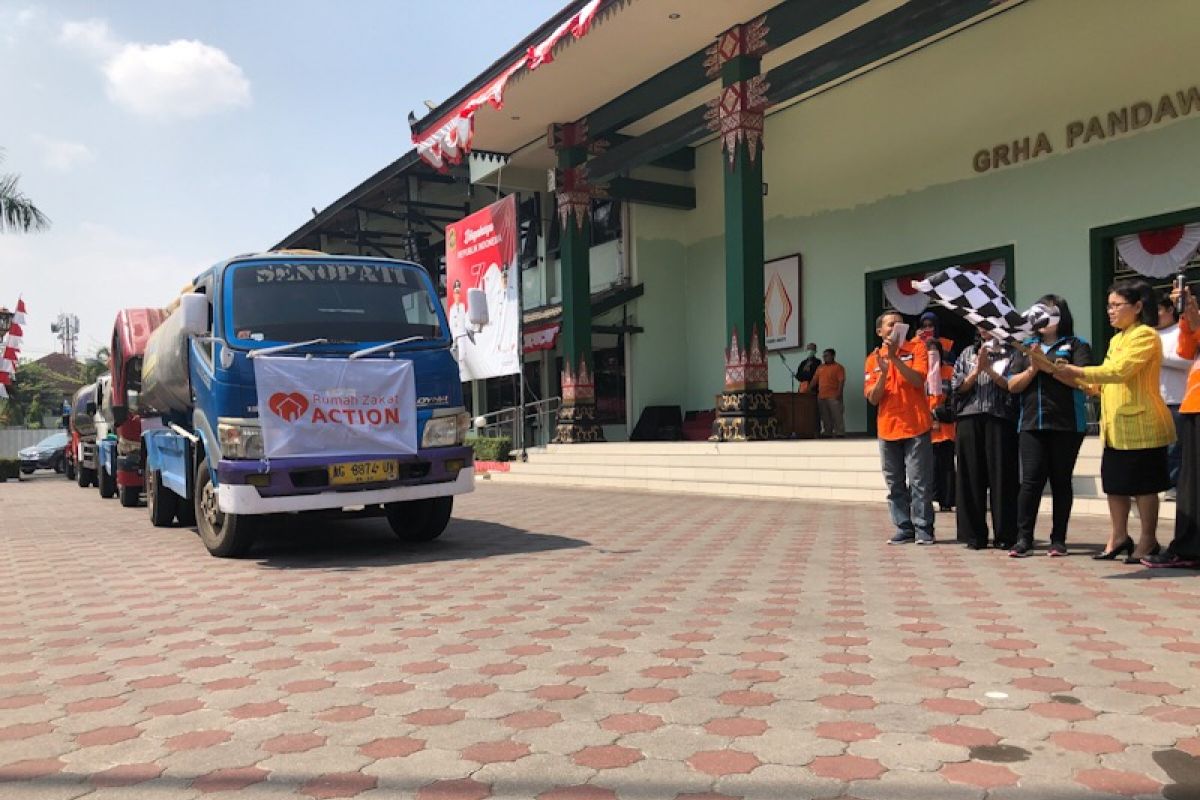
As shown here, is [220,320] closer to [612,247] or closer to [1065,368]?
[1065,368]

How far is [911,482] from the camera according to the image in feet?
22.7

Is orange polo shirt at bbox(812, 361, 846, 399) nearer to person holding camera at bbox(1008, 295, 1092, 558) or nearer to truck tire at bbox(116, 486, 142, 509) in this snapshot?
person holding camera at bbox(1008, 295, 1092, 558)

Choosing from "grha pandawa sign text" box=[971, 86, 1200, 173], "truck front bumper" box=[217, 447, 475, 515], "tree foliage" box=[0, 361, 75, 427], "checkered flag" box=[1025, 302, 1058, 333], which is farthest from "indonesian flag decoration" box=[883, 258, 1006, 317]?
"tree foliage" box=[0, 361, 75, 427]

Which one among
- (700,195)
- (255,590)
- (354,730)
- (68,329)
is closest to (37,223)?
(700,195)

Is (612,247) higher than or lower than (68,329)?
lower

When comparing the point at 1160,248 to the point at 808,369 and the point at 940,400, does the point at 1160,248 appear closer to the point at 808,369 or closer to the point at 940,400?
the point at 808,369

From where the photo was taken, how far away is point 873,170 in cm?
1549

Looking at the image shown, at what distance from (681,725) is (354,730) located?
3.61 ft

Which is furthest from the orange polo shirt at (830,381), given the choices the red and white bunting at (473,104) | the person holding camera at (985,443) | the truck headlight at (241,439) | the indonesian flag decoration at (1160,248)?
the truck headlight at (241,439)

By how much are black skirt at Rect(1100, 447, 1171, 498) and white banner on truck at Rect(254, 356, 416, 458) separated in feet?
16.0

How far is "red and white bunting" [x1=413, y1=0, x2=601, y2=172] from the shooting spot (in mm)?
12792

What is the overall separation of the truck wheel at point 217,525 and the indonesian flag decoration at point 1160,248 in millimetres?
11631

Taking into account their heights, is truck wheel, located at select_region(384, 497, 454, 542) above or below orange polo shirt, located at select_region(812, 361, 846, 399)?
below

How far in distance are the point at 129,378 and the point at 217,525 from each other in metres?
5.41
